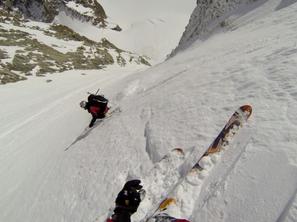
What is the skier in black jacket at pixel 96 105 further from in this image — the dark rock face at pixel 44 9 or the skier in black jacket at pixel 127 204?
the dark rock face at pixel 44 9

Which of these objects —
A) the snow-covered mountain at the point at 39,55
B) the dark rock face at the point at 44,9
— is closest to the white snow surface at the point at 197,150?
the snow-covered mountain at the point at 39,55

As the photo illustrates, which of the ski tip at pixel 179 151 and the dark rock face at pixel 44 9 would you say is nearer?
the ski tip at pixel 179 151

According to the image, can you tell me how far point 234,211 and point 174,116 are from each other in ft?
13.0

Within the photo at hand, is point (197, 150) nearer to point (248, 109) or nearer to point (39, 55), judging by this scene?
point (248, 109)

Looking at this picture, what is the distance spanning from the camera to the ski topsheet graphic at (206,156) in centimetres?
452

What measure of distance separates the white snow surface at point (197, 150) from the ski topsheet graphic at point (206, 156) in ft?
0.37

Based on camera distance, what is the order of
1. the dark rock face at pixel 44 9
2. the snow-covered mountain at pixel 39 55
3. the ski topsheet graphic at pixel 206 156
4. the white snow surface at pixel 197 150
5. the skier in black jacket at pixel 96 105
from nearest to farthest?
the white snow surface at pixel 197 150 < the ski topsheet graphic at pixel 206 156 < the skier in black jacket at pixel 96 105 < the snow-covered mountain at pixel 39 55 < the dark rock face at pixel 44 9

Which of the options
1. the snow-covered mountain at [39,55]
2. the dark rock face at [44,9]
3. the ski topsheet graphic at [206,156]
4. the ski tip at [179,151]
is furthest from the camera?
the dark rock face at [44,9]

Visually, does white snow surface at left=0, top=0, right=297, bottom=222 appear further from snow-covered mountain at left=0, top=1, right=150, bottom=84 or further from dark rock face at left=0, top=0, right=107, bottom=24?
dark rock face at left=0, top=0, right=107, bottom=24

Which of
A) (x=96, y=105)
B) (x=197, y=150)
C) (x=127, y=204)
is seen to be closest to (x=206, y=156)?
(x=197, y=150)

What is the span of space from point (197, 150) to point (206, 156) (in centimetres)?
49

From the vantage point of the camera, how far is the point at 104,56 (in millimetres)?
48000

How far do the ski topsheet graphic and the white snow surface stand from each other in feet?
0.37

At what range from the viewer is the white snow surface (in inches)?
161
